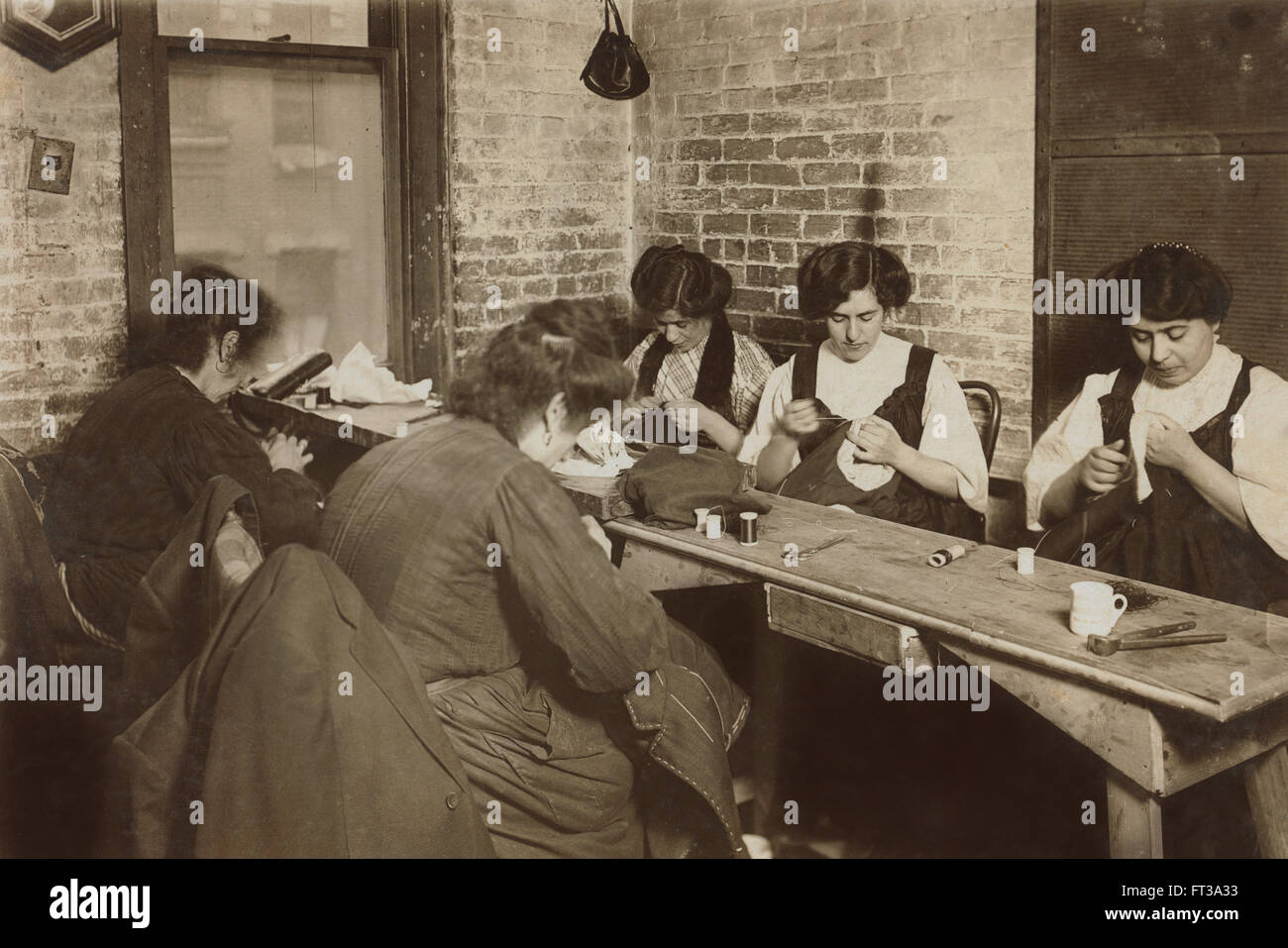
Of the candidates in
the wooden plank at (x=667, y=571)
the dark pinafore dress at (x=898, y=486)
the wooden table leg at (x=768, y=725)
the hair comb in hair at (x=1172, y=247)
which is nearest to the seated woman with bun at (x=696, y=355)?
the dark pinafore dress at (x=898, y=486)

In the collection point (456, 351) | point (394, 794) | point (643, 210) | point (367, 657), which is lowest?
Answer: point (394, 794)

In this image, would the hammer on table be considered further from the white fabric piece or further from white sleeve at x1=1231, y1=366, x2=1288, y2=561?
the white fabric piece

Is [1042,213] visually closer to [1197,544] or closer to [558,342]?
[1197,544]

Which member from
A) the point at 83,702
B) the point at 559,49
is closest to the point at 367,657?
the point at 83,702

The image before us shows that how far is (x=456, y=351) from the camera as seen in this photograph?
5371 millimetres

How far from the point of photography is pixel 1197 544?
342 cm

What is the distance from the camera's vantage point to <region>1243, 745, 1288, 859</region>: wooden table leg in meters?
2.56

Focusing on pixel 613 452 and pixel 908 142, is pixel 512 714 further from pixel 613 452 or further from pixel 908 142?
pixel 908 142

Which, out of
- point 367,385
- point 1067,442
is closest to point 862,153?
point 1067,442

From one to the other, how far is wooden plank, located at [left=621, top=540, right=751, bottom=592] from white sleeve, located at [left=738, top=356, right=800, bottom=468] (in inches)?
34.3

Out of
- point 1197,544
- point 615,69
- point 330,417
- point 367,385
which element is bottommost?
point 1197,544

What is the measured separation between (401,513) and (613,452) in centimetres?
151

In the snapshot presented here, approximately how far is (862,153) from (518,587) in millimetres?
2955

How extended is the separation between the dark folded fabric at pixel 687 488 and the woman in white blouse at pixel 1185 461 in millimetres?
960
